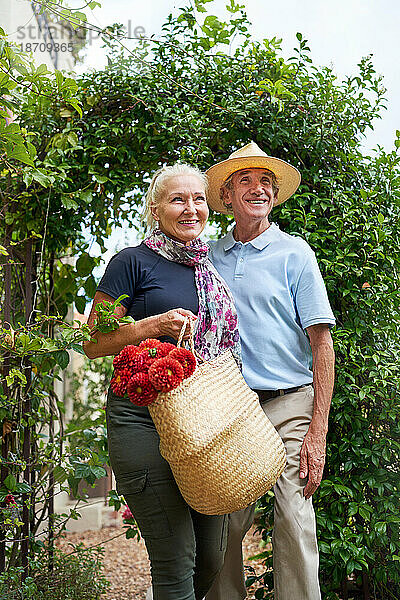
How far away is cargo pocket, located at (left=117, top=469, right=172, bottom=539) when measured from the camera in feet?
5.77

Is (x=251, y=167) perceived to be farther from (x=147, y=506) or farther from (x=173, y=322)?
(x=147, y=506)

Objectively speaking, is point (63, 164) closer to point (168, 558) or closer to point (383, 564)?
point (168, 558)

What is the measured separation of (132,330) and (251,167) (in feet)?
3.00

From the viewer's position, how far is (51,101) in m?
2.79

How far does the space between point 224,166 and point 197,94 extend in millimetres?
574

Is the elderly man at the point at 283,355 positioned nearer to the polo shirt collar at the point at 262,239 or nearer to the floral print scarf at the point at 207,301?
the polo shirt collar at the point at 262,239

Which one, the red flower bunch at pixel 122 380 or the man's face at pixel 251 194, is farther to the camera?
the man's face at pixel 251 194

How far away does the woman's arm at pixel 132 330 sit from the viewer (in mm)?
1762

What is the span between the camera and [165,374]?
1561mm

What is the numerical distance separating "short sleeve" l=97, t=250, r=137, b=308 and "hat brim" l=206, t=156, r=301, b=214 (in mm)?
709

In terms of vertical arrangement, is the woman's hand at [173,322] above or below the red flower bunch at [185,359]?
above

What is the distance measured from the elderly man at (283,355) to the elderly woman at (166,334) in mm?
190

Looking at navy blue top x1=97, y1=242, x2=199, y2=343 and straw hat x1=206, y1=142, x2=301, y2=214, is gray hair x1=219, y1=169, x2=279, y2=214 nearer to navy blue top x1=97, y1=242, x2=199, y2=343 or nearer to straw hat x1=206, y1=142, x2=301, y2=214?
straw hat x1=206, y1=142, x2=301, y2=214

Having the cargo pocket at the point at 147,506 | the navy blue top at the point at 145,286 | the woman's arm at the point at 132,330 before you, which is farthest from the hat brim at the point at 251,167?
the cargo pocket at the point at 147,506
